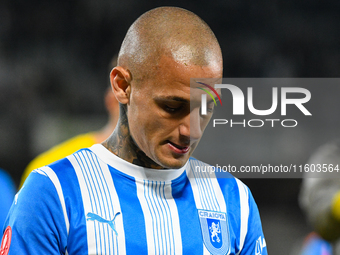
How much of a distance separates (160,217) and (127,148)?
22 cm

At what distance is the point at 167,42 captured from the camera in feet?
3.59

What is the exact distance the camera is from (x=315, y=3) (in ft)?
18.1

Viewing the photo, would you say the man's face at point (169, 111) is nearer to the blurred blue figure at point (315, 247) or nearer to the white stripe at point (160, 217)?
the white stripe at point (160, 217)

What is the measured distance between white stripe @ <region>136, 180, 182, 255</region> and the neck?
0.06 meters

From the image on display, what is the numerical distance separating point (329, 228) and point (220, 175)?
1195 mm

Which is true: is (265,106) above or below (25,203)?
above

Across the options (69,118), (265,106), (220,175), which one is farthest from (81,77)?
(220,175)

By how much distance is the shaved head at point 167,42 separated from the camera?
1.08 meters

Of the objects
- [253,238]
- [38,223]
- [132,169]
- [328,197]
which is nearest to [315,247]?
[328,197]

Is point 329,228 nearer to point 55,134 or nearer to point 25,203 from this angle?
point 25,203

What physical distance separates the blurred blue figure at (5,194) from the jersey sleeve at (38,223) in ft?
6.08

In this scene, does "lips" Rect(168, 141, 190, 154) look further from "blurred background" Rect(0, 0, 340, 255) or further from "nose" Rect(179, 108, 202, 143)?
"blurred background" Rect(0, 0, 340, 255)

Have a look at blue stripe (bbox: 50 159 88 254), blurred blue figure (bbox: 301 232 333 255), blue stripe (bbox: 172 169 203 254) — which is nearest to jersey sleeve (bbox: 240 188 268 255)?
blue stripe (bbox: 172 169 203 254)

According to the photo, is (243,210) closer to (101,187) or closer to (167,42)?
(101,187)
